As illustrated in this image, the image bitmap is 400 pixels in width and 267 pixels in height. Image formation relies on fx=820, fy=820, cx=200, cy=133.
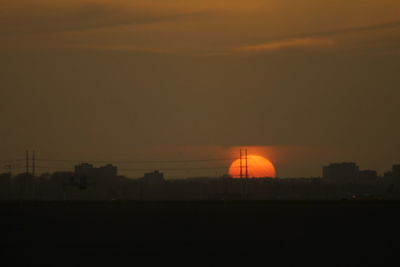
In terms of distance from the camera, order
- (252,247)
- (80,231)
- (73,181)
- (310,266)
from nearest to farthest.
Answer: (310,266), (252,247), (80,231), (73,181)

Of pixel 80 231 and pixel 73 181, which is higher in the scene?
pixel 73 181

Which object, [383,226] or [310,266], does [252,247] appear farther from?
[383,226]

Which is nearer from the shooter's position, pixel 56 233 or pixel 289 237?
pixel 289 237

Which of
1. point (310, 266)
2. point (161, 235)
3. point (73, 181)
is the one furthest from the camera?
point (73, 181)

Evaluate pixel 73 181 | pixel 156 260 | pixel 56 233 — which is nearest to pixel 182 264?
pixel 156 260

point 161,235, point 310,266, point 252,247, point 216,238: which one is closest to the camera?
point 310,266

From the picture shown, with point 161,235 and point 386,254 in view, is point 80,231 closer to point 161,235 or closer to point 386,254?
point 161,235

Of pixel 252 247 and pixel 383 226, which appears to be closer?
pixel 252 247

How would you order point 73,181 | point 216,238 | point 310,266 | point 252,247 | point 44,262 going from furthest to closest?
1. point 73,181
2. point 216,238
3. point 252,247
4. point 44,262
5. point 310,266

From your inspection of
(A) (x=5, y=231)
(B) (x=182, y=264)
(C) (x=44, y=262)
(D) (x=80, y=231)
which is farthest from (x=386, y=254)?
(A) (x=5, y=231)
